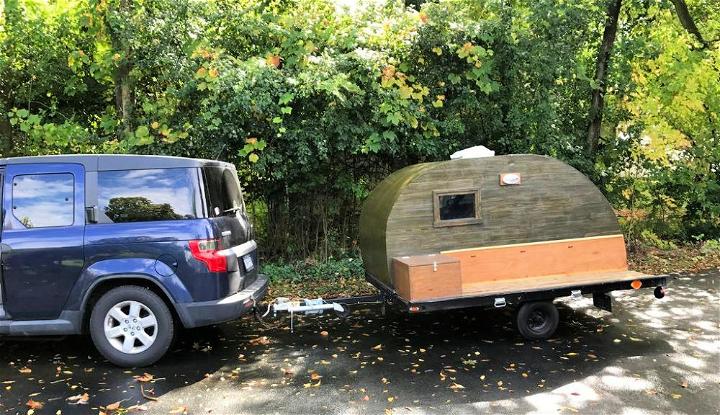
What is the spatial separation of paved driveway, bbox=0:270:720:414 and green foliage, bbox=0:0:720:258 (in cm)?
326

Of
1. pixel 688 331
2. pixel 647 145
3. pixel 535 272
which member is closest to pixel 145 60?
pixel 535 272

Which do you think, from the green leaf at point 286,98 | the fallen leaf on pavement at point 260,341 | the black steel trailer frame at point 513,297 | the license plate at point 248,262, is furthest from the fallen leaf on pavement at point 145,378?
the green leaf at point 286,98

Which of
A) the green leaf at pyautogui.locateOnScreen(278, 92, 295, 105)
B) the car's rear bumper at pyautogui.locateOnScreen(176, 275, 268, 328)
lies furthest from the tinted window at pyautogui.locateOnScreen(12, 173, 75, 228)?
the green leaf at pyautogui.locateOnScreen(278, 92, 295, 105)

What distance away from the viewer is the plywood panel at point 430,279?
5598mm

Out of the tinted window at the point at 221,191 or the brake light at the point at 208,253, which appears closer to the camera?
the brake light at the point at 208,253

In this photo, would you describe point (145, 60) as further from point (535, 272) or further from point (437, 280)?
point (535, 272)

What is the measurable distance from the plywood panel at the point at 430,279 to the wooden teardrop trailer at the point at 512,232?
169 millimetres

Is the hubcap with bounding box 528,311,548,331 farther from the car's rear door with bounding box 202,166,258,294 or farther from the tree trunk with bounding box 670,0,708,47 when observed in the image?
the tree trunk with bounding box 670,0,708,47

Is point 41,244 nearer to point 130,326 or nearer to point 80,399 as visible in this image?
point 130,326

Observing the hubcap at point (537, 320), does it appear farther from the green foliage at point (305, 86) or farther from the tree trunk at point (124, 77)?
the tree trunk at point (124, 77)

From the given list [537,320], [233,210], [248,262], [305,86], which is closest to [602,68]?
[305,86]

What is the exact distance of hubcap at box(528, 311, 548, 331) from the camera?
6098 mm

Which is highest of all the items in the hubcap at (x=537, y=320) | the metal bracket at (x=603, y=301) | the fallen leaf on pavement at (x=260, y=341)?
the metal bracket at (x=603, y=301)

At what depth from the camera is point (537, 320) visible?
243 inches
